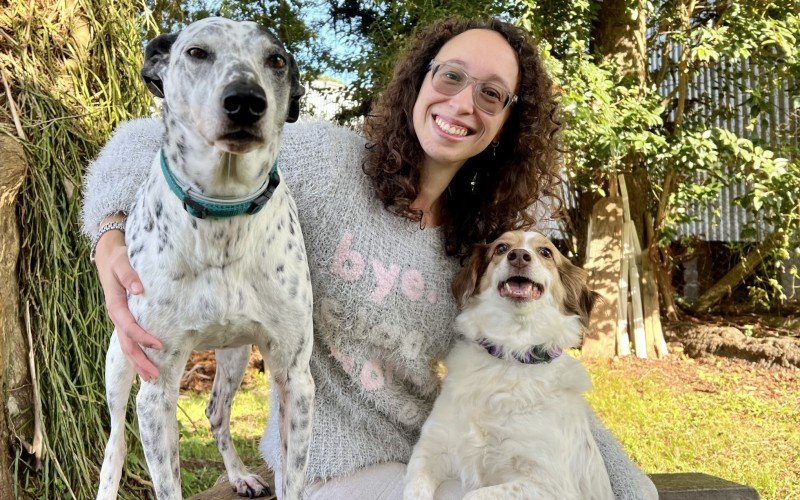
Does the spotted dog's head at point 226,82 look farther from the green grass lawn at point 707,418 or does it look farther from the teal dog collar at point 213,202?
the green grass lawn at point 707,418

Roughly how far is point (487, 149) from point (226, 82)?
4.41 feet

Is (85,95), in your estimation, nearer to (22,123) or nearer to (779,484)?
(22,123)

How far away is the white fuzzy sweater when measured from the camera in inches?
86.1

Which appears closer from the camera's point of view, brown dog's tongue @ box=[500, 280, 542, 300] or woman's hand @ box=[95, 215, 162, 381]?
woman's hand @ box=[95, 215, 162, 381]

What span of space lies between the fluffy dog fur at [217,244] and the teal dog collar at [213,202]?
0.5 inches

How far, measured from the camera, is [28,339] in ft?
7.96

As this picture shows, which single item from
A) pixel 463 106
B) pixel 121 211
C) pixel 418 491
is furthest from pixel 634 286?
pixel 121 211

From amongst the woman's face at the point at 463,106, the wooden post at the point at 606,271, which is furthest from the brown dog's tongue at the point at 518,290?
the wooden post at the point at 606,271

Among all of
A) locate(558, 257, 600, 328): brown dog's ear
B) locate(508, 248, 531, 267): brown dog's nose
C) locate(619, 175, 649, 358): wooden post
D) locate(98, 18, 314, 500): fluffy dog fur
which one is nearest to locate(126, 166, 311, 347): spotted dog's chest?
locate(98, 18, 314, 500): fluffy dog fur

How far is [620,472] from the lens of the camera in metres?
2.33

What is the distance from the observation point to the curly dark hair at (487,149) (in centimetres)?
246

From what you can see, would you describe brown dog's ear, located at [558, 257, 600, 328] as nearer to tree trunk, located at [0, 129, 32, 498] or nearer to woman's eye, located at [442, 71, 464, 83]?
woman's eye, located at [442, 71, 464, 83]

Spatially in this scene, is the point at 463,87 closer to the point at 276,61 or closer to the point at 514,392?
the point at 276,61

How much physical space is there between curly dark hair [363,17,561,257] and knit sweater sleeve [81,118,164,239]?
66 cm
